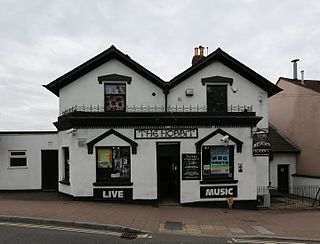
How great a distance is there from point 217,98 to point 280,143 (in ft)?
32.6

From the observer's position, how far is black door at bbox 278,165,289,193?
24.2 meters

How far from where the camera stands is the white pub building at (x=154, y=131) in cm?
1527

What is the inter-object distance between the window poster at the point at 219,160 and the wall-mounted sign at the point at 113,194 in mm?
4104

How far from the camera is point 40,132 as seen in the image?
18.5 meters

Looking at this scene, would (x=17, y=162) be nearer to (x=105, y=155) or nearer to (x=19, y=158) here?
(x=19, y=158)

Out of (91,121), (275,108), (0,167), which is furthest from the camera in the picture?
(275,108)

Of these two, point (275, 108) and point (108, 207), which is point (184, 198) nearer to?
point (108, 207)

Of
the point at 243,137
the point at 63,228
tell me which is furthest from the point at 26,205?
the point at 243,137

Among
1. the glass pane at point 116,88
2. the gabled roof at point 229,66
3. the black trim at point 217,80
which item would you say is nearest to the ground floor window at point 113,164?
the glass pane at point 116,88

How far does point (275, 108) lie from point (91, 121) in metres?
17.6

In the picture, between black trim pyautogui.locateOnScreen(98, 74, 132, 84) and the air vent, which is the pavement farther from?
black trim pyautogui.locateOnScreen(98, 74, 132, 84)

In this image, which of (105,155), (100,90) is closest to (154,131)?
(105,155)

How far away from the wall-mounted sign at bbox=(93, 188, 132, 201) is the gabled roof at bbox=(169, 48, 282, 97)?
5.78 m

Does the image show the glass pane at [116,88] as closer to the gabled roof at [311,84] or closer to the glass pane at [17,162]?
the glass pane at [17,162]
